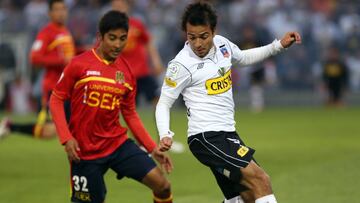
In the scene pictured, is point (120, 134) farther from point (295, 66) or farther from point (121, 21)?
point (295, 66)

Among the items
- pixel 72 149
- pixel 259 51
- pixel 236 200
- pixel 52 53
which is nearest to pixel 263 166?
pixel 52 53

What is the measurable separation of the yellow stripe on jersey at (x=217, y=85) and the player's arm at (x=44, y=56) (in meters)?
5.48

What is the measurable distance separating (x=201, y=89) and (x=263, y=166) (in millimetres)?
5783

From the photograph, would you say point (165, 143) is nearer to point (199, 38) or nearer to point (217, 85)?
point (217, 85)

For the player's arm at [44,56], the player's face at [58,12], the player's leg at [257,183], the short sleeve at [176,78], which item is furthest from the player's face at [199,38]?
the player's face at [58,12]

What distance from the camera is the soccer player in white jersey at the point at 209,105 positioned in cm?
768

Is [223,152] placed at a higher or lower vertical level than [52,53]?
higher

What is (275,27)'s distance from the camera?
27.0 metres

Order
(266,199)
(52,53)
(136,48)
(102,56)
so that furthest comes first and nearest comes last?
(136,48), (52,53), (102,56), (266,199)

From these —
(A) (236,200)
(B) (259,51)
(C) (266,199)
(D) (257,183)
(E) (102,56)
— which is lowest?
(A) (236,200)

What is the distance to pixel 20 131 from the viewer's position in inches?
541

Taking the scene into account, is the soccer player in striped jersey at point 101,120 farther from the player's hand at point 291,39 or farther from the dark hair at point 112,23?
the player's hand at point 291,39

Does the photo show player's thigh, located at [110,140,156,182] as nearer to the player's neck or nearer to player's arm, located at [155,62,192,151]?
player's arm, located at [155,62,192,151]

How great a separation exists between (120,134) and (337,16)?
65.4ft
